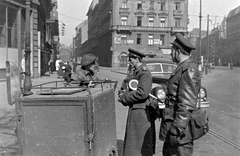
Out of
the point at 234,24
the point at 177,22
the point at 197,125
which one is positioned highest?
the point at 234,24

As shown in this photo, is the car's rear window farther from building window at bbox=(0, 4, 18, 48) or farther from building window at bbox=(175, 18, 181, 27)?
building window at bbox=(175, 18, 181, 27)

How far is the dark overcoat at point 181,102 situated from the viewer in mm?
3035

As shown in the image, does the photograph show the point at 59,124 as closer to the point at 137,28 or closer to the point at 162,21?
the point at 137,28

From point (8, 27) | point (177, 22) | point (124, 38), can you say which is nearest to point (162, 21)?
point (177, 22)

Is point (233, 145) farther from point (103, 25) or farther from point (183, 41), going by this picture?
point (103, 25)

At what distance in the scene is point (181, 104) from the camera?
10.1ft

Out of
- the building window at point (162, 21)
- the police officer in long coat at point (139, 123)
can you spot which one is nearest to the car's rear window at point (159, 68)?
the police officer in long coat at point (139, 123)

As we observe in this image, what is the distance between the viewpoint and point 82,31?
79.3 m

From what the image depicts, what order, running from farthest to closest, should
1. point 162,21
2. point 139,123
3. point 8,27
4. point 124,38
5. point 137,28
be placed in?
point 162,21, point 124,38, point 137,28, point 8,27, point 139,123

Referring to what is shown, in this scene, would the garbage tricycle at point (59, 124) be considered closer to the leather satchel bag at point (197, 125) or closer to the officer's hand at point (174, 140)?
the officer's hand at point (174, 140)

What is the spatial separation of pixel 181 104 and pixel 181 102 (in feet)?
0.11

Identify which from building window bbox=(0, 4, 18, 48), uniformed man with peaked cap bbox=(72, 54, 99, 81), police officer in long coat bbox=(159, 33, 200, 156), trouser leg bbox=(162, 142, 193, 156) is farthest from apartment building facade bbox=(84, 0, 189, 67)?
trouser leg bbox=(162, 142, 193, 156)

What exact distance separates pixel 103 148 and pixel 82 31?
77.8 m

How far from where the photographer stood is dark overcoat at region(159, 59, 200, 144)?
119 inches
